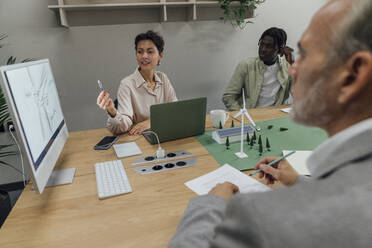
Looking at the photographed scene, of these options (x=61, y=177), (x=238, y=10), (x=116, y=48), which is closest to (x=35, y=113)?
(x=61, y=177)

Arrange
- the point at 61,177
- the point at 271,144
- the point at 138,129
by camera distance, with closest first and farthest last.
Result: the point at 61,177 < the point at 271,144 < the point at 138,129

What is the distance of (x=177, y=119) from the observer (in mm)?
1486

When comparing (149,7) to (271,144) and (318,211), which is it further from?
(318,211)

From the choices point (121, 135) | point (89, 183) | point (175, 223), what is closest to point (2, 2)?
point (121, 135)

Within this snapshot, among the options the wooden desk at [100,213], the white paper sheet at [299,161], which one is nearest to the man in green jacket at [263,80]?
the white paper sheet at [299,161]

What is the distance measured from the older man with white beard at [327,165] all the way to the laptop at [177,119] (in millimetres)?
827

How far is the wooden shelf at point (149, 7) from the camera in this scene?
244 cm

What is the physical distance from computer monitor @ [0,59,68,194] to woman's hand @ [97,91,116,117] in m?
0.27

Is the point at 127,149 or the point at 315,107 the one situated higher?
the point at 315,107

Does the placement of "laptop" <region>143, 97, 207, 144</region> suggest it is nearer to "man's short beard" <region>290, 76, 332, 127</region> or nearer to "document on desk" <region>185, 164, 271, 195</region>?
"document on desk" <region>185, 164, 271, 195</region>

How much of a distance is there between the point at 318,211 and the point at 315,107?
27cm

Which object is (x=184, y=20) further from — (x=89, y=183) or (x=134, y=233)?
(x=134, y=233)

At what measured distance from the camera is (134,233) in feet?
2.70

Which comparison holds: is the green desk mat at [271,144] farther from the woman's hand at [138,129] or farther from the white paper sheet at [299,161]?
the woman's hand at [138,129]
